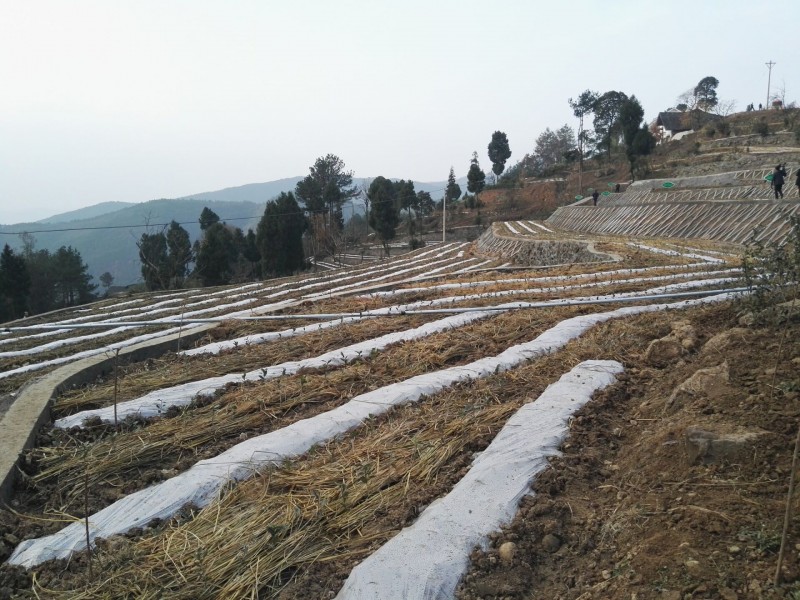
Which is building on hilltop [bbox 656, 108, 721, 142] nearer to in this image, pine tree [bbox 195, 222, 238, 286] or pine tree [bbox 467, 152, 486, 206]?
pine tree [bbox 467, 152, 486, 206]

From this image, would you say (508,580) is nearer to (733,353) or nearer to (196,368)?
(733,353)

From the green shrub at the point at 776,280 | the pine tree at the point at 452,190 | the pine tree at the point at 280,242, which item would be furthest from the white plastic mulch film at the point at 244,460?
the pine tree at the point at 452,190

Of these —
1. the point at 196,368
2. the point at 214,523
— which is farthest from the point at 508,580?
the point at 196,368

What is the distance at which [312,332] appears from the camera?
539 cm

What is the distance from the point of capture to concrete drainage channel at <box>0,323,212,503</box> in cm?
283

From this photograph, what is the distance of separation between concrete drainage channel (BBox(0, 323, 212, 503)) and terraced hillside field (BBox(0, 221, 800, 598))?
0.07ft

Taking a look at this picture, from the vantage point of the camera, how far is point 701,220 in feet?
47.4

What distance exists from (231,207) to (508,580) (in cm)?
15349

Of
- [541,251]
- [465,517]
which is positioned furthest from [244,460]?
[541,251]

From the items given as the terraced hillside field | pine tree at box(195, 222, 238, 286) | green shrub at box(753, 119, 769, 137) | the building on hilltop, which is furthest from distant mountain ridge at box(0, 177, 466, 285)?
the terraced hillside field

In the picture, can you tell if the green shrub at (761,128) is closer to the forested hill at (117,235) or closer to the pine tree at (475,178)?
the pine tree at (475,178)

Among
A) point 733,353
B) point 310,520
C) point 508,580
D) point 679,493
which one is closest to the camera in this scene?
point 508,580

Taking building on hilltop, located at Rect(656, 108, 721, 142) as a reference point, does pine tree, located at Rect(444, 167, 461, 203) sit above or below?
below

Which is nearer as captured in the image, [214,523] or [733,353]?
[214,523]
